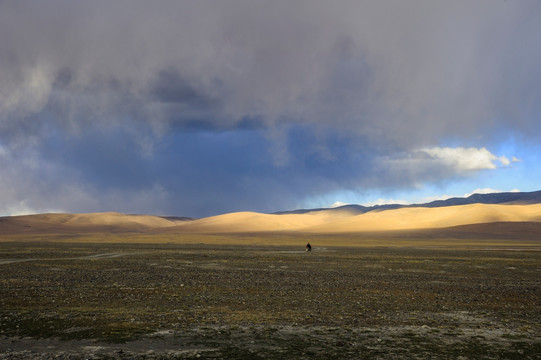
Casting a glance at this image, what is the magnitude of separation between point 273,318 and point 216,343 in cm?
349

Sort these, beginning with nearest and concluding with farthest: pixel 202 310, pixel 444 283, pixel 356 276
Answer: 1. pixel 202 310
2. pixel 444 283
3. pixel 356 276

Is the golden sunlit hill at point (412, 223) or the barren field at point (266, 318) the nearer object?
the barren field at point (266, 318)

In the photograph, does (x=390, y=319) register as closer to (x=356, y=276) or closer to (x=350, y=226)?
(x=356, y=276)

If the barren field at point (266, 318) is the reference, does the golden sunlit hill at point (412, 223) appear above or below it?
above

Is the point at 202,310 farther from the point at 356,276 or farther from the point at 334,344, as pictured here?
the point at 356,276

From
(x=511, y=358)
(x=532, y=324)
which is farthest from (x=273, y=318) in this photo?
(x=532, y=324)

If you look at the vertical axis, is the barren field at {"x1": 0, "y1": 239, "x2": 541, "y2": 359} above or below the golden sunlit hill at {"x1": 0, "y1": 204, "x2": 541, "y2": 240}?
below

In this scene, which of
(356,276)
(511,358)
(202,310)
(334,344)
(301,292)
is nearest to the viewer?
(511,358)

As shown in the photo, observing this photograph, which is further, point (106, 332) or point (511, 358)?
point (106, 332)

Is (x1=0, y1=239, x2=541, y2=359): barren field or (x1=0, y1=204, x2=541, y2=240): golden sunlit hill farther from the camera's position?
(x1=0, y1=204, x2=541, y2=240): golden sunlit hill

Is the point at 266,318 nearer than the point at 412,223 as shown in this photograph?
Yes

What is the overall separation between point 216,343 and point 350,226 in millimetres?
167075

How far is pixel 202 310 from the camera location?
611 inches

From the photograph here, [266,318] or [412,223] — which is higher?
[412,223]
